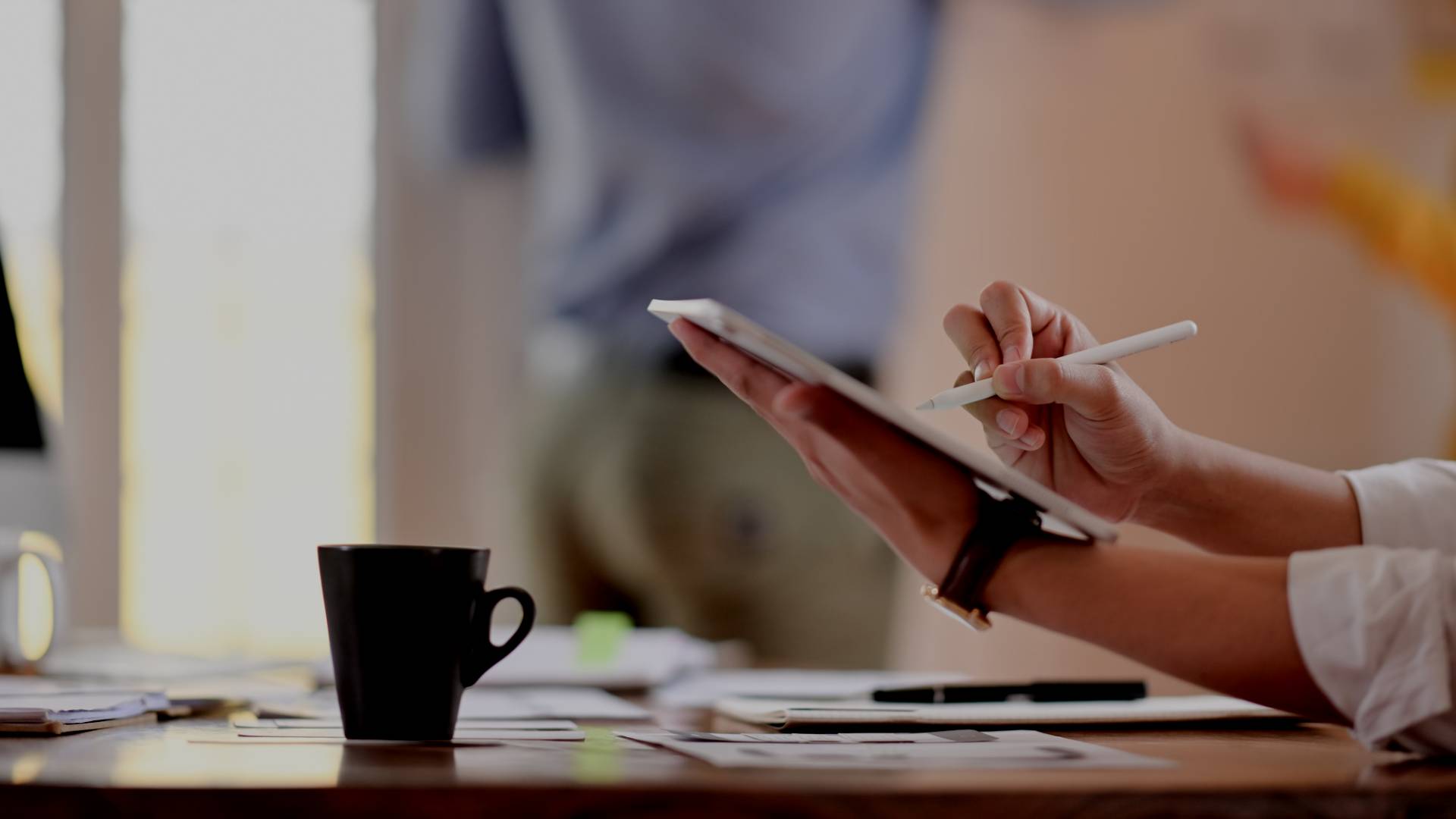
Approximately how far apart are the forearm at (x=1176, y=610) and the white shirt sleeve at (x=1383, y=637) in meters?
0.01

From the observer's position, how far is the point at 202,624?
2.20 m

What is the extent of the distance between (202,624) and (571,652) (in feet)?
4.25

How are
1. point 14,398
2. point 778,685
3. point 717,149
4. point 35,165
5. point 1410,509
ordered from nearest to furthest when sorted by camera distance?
1. point 1410,509
2. point 778,685
3. point 14,398
4. point 717,149
5. point 35,165

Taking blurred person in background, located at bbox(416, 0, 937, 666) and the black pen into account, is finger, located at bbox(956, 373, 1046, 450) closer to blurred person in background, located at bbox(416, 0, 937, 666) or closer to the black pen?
the black pen

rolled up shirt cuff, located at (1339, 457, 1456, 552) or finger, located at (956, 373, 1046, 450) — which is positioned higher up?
finger, located at (956, 373, 1046, 450)

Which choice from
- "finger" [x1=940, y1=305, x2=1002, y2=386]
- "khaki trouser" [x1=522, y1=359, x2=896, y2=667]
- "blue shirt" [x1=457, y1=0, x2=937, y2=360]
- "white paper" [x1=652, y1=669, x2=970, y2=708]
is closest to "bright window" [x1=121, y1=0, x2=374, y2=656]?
"blue shirt" [x1=457, y1=0, x2=937, y2=360]

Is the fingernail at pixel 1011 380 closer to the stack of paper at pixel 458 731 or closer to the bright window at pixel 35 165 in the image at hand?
the stack of paper at pixel 458 731

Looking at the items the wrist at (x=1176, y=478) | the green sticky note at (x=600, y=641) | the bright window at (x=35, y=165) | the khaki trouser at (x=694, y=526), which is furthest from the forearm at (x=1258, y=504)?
the bright window at (x=35, y=165)

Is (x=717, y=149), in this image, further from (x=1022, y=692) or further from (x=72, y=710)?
(x=72, y=710)

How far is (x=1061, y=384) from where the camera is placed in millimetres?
647

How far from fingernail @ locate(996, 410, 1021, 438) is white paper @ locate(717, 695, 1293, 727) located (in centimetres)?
14

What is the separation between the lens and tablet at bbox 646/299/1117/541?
1.71 feet

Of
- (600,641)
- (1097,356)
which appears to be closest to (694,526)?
(600,641)

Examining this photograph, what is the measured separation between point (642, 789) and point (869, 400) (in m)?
0.18
